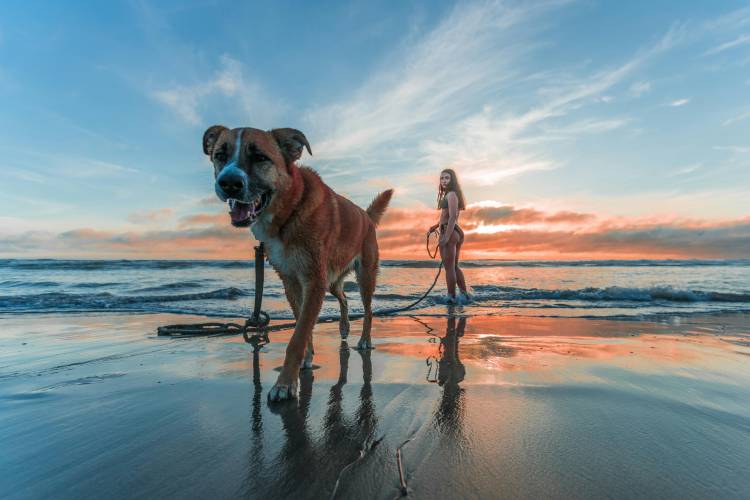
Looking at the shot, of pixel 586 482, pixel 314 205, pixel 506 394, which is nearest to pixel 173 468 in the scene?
pixel 586 482

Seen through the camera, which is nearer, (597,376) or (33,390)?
(33,390)

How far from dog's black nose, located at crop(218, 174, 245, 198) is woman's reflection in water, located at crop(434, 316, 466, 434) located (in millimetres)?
1932

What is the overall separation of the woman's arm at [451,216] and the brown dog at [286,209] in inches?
260

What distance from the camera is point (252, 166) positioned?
279cm

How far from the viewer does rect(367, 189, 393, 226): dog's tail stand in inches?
218

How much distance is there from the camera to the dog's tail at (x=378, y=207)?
5.54 metres

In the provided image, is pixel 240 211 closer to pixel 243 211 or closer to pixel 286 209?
pixel 243 211

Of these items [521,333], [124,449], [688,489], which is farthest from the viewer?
[521,333]

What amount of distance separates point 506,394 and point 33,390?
3240mm

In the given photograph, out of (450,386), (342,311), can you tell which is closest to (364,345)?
(342,311)

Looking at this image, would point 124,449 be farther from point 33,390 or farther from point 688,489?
point 688,489

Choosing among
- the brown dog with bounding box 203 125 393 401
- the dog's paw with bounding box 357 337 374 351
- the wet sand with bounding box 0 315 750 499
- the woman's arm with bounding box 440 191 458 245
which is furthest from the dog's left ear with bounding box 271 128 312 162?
the woman's arm with bounding box 440 191 458 245

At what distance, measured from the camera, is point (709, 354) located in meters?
3.66

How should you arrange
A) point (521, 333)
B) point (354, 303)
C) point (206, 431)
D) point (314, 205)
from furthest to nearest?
point (354, 303) → point (521, 333) → point (314, 205) → point (206, 431)
